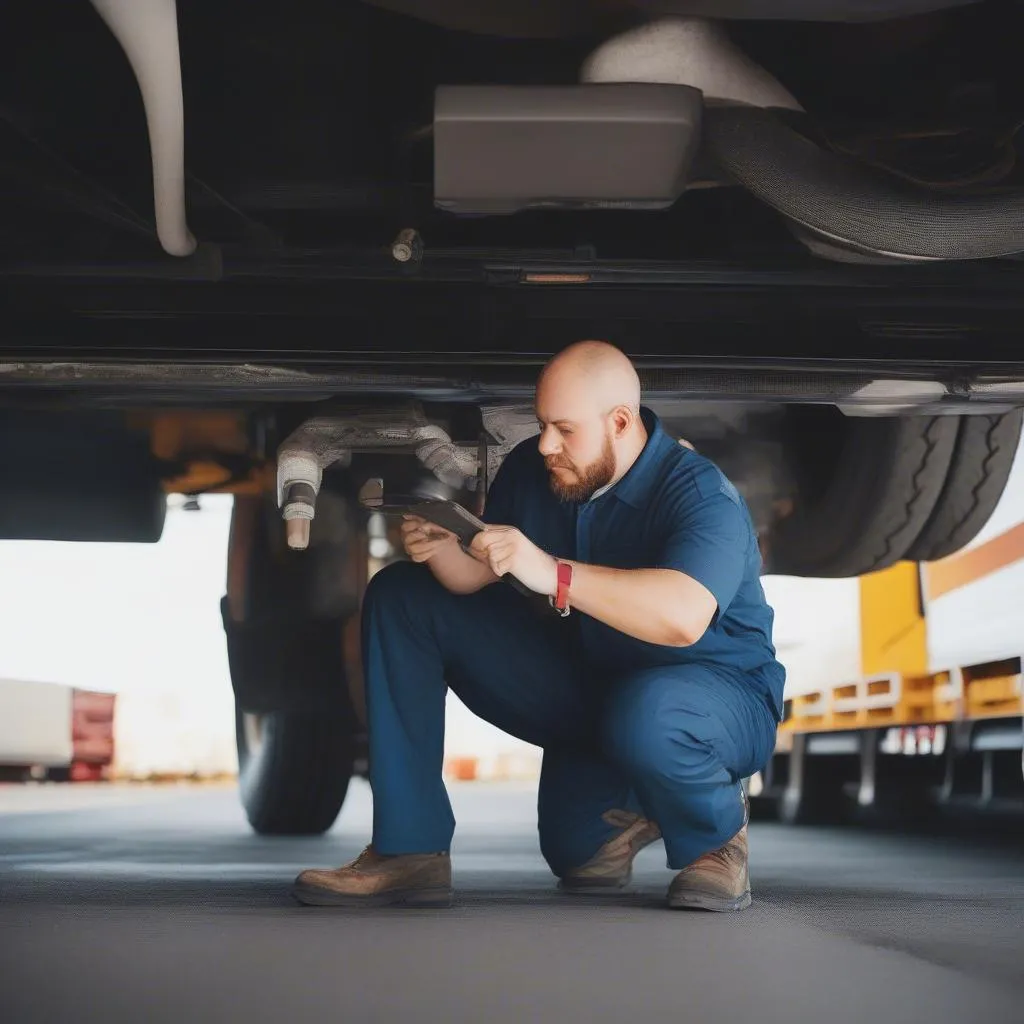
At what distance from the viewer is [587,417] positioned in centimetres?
203

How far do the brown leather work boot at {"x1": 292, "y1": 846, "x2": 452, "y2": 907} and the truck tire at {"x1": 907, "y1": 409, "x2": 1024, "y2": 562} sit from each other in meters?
1.52

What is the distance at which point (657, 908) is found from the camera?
1979 mm

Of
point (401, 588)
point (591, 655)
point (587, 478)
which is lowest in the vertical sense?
point (591, 655)

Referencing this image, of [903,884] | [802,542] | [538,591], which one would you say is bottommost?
[903,884]

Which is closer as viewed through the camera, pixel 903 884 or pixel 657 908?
pixel 657 908

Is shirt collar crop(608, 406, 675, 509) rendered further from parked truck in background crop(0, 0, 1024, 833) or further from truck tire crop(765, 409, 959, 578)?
truck tire crop(765, 409, 959, 578)

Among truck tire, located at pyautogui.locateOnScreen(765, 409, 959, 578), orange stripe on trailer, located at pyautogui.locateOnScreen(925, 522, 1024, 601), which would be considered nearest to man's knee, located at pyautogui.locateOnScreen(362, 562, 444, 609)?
truck tire, located at pyautogui.locateOnScreen(765, 409, 959, 578)

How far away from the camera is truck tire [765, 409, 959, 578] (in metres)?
2.82

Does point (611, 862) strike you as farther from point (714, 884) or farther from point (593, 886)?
point (714, 884)

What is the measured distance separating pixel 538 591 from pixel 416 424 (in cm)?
44

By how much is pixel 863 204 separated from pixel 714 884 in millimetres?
989

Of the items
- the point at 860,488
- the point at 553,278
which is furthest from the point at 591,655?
the point at 860,488

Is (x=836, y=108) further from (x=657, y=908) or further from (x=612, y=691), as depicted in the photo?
(x=657, y=908)

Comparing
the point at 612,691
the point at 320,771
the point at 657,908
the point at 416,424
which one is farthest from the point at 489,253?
the point at 320,771
